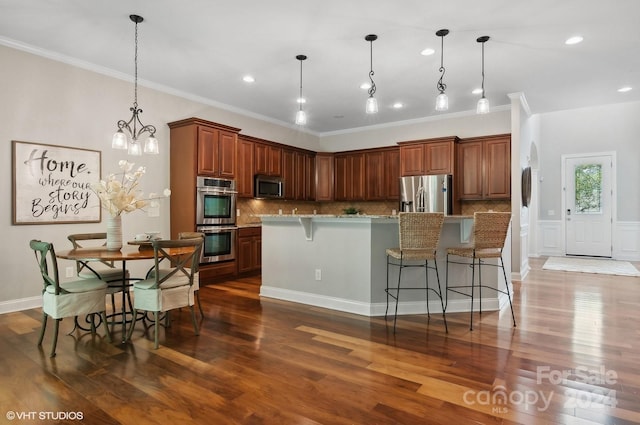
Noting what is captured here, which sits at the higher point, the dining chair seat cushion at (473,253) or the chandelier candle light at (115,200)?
the chandelier candle light at (115,200)

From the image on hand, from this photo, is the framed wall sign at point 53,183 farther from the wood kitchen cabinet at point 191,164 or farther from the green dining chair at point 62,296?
the green dining chair at point 62,296

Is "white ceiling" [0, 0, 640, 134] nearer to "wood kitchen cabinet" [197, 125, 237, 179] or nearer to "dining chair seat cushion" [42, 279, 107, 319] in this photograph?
"wood kitchen cabinet" [197, 125, 237, 179]


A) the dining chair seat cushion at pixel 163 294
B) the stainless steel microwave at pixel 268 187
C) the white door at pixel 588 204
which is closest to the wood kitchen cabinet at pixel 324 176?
the stainless steel microwave at pixel 268 187

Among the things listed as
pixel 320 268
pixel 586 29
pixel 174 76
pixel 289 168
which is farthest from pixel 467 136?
pixel 174 76

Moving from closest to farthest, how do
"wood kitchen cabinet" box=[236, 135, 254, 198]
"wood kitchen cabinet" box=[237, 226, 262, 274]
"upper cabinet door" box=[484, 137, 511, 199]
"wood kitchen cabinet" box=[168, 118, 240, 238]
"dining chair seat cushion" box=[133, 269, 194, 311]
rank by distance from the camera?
"dining chair seat cushion" box=[133, 269, 194, 311] < "wood kitchen cabinet" box=[168, 118, 240, 238] < "wood kitchen cabinet" box=[237, 226, 262, 274] < "upper cabinet door" box=[484, 137, 511, 199] < "wood kitchen cabinet" box=[236, 135, 254, 198]

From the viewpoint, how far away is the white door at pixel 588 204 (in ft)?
26.1

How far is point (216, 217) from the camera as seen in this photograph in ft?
17.9

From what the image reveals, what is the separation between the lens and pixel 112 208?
326 cm

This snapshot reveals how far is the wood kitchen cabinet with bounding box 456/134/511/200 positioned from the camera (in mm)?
6105

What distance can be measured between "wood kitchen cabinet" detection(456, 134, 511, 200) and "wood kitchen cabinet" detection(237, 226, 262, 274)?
12.6 feet

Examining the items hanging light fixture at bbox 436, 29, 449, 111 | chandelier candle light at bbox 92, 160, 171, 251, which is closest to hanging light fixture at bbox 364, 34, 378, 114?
hanging light fixture at bbox 436, 29, 449, 111

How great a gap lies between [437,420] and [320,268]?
2410 mm

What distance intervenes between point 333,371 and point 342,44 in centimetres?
335

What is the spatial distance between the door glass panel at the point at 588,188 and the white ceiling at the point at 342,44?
2775mm
